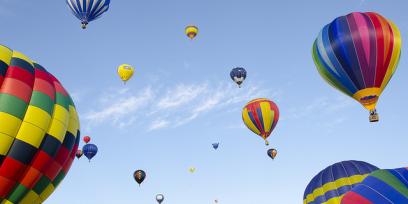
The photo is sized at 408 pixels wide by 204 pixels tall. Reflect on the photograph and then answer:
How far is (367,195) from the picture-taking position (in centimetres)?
1195

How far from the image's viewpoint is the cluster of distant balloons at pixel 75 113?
508 inches

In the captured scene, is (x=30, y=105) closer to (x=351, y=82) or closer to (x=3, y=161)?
(x=3, y=161)

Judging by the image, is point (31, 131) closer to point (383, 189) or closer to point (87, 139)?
point (383, 189)

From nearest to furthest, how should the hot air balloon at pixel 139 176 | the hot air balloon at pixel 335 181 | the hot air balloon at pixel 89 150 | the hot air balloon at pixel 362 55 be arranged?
the hot air balloon at pixel 362 55 < the hot air balloon at pixel 335 181 < the hot air balloon at pixel 89 150 < the hot air balloon at pixel 139 176

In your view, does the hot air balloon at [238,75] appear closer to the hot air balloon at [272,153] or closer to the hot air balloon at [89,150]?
the hot air balloon at [272,153]

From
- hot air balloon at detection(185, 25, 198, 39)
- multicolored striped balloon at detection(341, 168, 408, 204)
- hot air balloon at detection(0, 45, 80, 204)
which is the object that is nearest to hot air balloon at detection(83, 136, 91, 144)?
hot air balloon at detection(185, 25, 198, 39)

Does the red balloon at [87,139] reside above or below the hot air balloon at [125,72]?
below

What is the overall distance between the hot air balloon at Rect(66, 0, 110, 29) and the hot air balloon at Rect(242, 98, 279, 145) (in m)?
12.8

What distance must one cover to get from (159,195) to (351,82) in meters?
27.2

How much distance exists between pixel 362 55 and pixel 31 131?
15.1 metres

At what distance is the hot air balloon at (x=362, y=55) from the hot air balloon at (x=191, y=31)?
19.5 meters

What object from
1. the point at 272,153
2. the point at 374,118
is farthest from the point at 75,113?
the point at 272,153

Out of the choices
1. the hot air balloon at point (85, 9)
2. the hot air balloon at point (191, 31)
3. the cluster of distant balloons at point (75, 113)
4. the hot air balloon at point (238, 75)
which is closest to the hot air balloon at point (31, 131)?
the cluster of distant balloons at point (75, 113)

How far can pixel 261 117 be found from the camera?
105 feet
